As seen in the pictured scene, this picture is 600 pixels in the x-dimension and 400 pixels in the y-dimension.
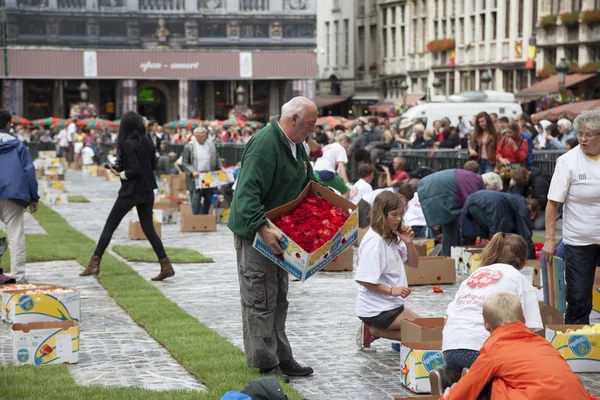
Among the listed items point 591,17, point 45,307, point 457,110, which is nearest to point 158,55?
point 591,17

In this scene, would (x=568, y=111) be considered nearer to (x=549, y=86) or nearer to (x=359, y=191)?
(x=549, y=86)

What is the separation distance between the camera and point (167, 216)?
2208cm

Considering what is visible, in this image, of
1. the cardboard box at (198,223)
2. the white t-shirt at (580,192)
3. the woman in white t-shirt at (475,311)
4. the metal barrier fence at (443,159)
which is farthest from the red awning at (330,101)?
the woman in white t-shirt at (475,311)

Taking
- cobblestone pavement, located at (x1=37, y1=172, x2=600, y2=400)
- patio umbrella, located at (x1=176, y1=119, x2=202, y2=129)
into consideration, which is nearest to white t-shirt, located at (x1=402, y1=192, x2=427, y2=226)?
cobblestone pavement, located at (x1=37, y1=172, x2=600, y2=400)

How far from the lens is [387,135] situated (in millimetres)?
25156

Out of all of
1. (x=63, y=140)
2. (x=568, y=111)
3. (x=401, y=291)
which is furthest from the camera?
(x=63, y=140)

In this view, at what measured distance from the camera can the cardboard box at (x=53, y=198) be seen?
2736 centimetres

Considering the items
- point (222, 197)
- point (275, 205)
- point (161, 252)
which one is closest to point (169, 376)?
point (275, 205)

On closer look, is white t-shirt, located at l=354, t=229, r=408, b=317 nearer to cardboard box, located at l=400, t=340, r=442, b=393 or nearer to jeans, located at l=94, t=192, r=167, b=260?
cardboard box, located at l=400, t=340, r=442, b=393

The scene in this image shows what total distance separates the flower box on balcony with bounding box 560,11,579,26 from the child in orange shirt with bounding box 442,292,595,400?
40792 mm

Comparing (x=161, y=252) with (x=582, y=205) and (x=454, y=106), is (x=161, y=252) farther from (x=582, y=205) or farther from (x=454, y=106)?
(x=454, y=106)

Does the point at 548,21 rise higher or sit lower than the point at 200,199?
higher

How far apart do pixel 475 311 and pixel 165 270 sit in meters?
6.94

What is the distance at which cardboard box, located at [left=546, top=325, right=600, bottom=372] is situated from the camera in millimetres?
8836
